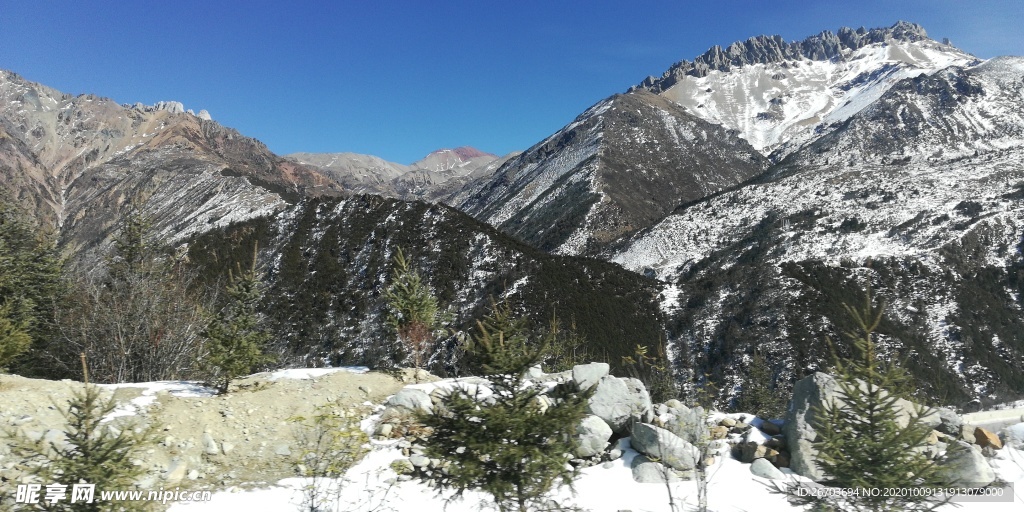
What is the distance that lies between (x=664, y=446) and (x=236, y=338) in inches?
456

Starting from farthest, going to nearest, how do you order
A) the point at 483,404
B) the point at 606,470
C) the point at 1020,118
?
the point at 1020,118 → the point at 606,470 → the point at 483,404

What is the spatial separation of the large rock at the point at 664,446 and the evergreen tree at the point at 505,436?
3.31m

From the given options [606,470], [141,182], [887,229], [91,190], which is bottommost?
[606,470]

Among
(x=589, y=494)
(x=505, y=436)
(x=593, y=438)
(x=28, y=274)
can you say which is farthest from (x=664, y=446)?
(x=28, y=274)

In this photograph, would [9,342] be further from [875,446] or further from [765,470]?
[875,446]

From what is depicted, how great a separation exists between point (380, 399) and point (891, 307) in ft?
200

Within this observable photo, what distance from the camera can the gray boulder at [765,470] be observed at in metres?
10.1

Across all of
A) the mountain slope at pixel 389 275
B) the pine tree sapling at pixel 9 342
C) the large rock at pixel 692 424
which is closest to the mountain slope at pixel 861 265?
the mountain slope at pixel 389 275

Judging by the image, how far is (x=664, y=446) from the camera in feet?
33.7

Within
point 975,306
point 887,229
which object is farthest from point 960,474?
point 887,229

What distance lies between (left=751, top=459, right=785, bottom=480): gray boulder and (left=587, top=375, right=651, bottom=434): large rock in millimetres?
2596

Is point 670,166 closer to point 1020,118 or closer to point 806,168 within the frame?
point 806,168

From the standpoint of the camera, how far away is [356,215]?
65.2 meters

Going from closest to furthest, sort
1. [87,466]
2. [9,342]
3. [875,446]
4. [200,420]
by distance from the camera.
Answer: [87,466], [875,446], [200,420], [9,342]
